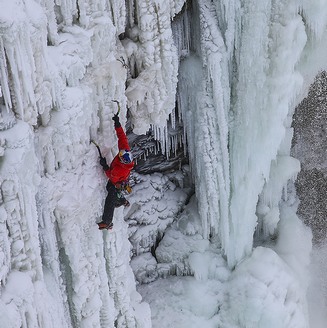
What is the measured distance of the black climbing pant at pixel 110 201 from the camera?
14.4ft

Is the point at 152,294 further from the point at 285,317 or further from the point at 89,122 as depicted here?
the point at 89,122

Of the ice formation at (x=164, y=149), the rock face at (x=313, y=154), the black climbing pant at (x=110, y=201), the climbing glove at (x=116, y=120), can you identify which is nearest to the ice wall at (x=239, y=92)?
the ice formation at (x=164, y=149)

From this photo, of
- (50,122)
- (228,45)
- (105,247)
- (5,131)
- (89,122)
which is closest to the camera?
(5,131)

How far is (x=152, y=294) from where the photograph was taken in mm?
6051

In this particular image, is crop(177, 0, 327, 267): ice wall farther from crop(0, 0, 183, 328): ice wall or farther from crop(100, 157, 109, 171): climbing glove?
crop(100, 157, 109, 171): climbing glove

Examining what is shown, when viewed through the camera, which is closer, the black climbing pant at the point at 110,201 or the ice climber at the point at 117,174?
the ice climber at the point at 117,174

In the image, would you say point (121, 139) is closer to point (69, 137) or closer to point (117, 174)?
point (117, 174)

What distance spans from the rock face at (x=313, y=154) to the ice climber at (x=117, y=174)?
126 inches

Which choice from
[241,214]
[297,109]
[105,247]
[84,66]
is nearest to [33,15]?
[84,66]

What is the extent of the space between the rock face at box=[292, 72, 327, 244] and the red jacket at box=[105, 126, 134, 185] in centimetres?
319

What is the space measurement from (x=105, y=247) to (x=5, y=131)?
179cm

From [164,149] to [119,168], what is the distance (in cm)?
229

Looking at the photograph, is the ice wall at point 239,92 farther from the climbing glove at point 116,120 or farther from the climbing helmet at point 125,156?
the climbing helmet at point 125,156

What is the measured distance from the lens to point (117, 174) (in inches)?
167
